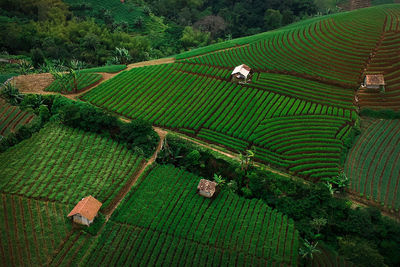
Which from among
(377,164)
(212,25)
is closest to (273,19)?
(212,25)

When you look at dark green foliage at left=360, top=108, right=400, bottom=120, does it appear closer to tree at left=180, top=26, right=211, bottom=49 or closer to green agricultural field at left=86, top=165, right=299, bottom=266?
green agricultural field at left=86, top=165, right=299, bottom=266

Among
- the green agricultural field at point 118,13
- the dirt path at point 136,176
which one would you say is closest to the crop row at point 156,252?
the dirt path at point 136,176

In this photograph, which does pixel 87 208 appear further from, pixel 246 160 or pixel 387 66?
pixel 387 66

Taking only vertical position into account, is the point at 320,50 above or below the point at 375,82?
above

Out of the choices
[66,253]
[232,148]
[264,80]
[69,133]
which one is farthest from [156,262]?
[264,80]

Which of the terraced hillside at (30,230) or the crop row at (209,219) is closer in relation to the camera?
the terraced hillside at (30,230)

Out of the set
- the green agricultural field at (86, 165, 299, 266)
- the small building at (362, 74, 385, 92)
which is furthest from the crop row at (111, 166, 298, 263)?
the small building at (362, 74, 385, 92)

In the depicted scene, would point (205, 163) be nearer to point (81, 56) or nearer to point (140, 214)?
point (140, 214)

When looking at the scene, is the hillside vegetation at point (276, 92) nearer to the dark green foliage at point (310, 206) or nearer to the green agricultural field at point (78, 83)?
the green agricultural field at point (78, 83)

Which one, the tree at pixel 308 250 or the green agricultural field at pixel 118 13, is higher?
the green agricultural field at pixel 118 13
